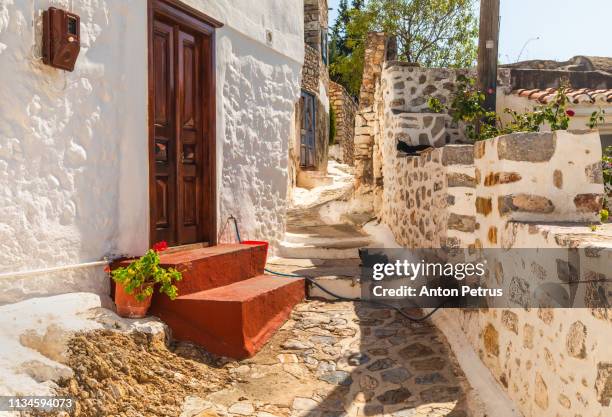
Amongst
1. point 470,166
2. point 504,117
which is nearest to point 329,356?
point 470,166

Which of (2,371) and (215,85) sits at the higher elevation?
(215,85)

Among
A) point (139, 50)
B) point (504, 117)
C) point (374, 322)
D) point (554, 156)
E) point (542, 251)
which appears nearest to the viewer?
point (542, 251)

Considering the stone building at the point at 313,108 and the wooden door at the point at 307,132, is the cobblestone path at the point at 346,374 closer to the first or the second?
the stone building at the point at 313,108

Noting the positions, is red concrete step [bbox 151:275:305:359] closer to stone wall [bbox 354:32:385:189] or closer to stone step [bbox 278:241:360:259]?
stone step [bbox 278:241:360:259]

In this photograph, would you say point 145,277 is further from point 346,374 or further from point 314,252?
point 314,252

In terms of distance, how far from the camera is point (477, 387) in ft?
11.1

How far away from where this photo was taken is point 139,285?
380 centimetres

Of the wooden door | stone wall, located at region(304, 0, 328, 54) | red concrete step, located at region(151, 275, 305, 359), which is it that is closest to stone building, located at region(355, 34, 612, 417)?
red concrete step, located at region(151, 275, 305, 359)

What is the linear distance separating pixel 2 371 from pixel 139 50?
2.67 metres

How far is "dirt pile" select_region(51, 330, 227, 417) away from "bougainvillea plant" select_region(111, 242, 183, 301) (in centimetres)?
31

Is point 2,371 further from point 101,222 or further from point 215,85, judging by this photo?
point 215,85

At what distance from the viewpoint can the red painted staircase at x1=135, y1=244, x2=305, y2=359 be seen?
13.3ft

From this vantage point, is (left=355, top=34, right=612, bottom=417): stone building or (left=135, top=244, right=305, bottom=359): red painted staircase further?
(left=135, top=244, right=305, bottom=359): red painted staircase

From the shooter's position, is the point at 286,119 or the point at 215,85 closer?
the point at 215,85
